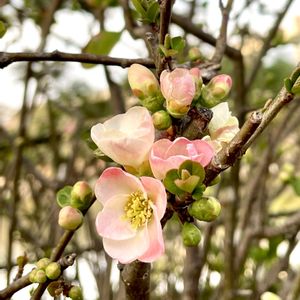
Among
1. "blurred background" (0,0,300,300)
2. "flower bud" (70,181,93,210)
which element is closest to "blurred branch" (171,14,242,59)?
"blurred background" (0,0,300,300)

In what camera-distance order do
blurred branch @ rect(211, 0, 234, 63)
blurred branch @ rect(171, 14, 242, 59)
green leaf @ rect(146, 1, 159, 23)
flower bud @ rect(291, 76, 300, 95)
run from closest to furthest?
flower bud @ rect(291, 76, 300, 95)
green leaf @ rect(146, 1, 159, 23)
blurred branch @ rect(211, 0, 234, 63)
blurred branch @ rect(171, 14, 242, 59)

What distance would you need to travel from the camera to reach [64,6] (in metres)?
1.70

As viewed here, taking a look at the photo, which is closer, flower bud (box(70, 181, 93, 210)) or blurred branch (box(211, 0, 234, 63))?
flower bud (box(70, 181, 93, 210))

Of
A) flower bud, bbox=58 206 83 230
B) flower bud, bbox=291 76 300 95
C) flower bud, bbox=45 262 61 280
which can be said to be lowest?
flower bud, bbox=45 262 61 280

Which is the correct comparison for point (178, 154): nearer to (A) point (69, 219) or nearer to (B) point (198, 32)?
(A) point (69, 219)

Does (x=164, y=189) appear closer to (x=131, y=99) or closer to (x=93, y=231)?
(x=93, y=231)

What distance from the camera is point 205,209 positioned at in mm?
518

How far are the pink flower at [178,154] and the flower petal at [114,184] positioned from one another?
0.03 meters

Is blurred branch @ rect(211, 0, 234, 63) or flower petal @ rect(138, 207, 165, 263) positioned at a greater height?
blurred branch @ rect(211, 0, 234, 63)

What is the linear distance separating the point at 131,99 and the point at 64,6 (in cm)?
48

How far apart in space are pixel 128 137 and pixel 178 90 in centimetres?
6

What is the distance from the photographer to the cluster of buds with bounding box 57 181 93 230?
58cm

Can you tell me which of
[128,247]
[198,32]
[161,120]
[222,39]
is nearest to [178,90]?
[161,120]

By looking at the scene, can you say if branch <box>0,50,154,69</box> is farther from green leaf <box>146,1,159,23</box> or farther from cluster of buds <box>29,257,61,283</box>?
cluster of buds <box>29,257,61,283</box>
